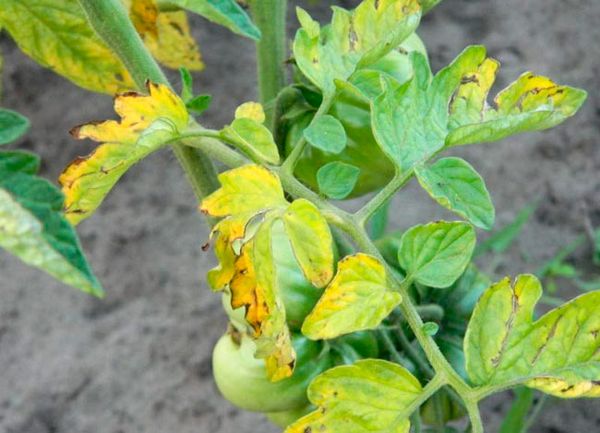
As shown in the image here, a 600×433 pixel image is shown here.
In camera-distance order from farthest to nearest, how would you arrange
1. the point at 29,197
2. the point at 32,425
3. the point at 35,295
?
the point at 35,295 → the point at 32,425 → the point at 29,197

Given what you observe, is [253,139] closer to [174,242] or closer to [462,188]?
[462,188]

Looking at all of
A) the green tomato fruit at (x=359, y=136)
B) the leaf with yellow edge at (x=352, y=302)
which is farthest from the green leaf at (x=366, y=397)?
the green tomato fruit at (x=359, y=136)

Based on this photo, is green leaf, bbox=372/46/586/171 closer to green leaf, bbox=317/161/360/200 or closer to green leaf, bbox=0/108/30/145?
green leaf, bbox=317/161/360/200

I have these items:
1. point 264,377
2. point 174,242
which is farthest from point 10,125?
point 174,242

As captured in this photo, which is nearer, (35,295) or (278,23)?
(278,23)

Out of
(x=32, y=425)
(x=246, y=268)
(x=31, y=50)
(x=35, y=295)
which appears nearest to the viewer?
(x=246, y=268)

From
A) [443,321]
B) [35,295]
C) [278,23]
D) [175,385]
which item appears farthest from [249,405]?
[35,295]

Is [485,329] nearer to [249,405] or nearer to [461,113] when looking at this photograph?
[461,113]

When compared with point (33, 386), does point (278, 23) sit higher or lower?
higher
